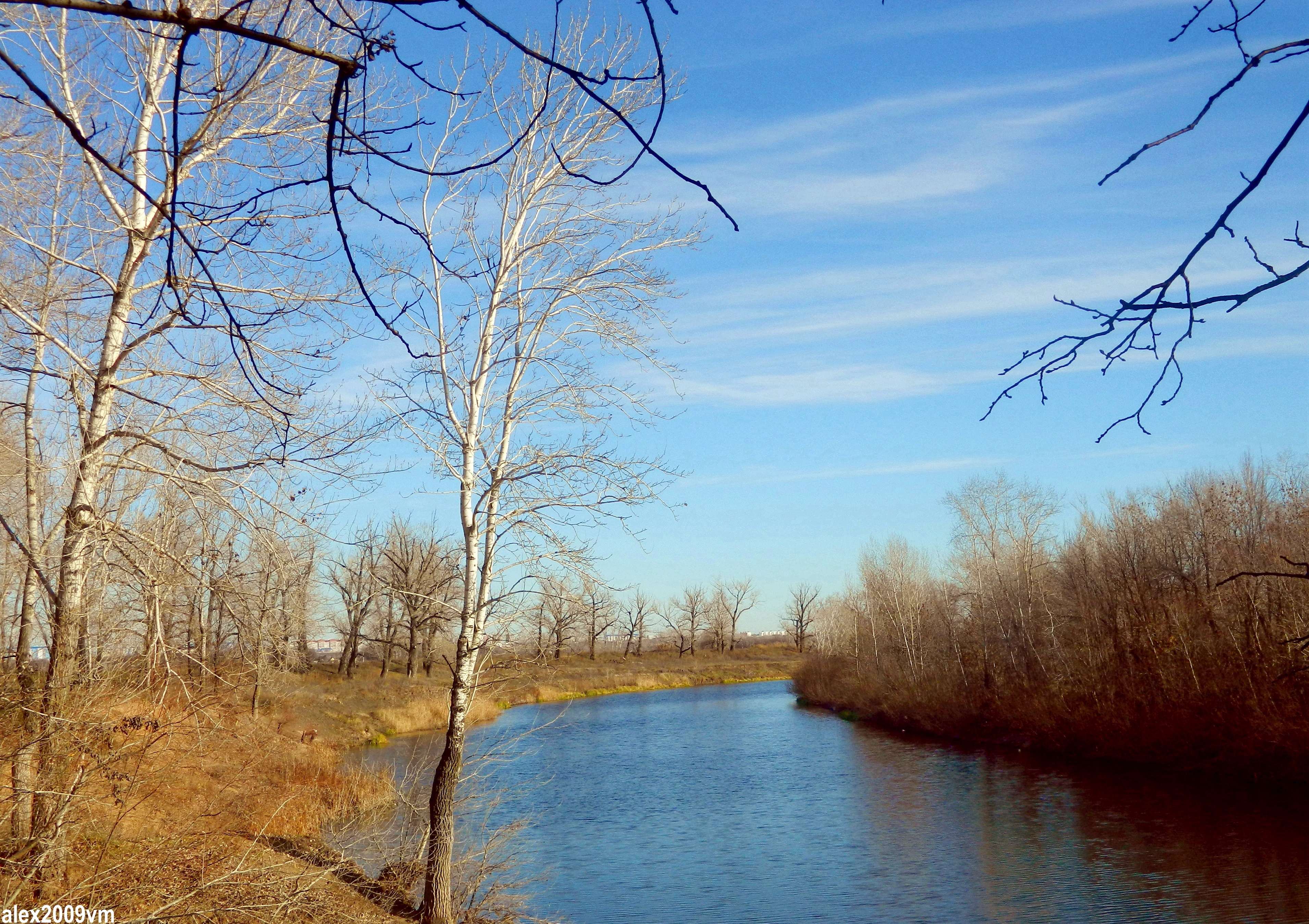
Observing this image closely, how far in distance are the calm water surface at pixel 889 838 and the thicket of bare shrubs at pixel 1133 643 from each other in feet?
4.18

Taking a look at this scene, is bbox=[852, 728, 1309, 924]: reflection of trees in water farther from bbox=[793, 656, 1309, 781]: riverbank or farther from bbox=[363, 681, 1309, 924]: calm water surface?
bbox=[793, 656, 1309, 781]: riverbank

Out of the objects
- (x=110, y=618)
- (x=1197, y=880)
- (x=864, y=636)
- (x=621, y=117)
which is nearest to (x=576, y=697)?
(x=864, y=636)

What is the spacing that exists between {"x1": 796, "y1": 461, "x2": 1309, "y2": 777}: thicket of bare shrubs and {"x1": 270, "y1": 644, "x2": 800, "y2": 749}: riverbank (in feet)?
47.4

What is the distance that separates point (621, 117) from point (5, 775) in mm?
8564

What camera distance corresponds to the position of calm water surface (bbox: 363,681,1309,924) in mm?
13359

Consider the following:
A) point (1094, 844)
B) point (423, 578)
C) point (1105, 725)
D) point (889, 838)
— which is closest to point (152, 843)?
point (423, 578)

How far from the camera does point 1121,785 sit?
2112 cm

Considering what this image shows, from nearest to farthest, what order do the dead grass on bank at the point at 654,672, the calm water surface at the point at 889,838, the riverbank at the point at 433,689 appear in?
the calm water surface at the point at 889,838 → the riverbank at the point at 433,689 → the dead grass on bank at the point at 654,672

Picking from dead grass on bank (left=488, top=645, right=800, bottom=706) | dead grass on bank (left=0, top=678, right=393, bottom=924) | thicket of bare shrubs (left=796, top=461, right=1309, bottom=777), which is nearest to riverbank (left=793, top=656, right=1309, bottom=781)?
thicket of bare shrubs (left=796, top=461, right=1309, bottom=777)

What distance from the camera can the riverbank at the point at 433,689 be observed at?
2002 centimetres

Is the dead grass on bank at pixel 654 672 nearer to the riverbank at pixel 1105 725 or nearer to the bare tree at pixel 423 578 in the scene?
the riverbank at pixel 1105 725

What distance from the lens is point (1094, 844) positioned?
53.0 ft

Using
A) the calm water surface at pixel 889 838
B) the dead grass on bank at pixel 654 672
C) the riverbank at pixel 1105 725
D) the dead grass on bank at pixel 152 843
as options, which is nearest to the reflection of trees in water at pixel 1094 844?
the calm water surface at pixel 889 838

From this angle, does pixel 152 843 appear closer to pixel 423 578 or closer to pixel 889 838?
pixel 423 578
